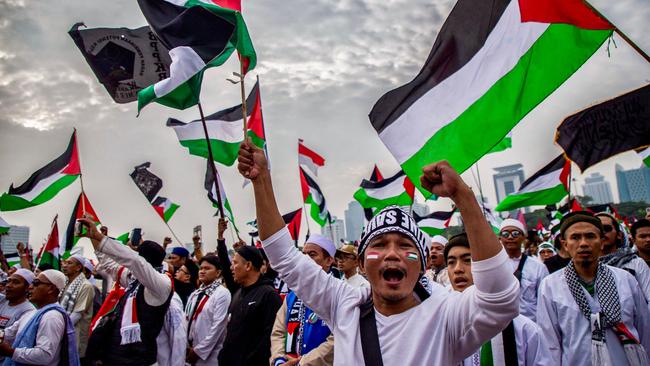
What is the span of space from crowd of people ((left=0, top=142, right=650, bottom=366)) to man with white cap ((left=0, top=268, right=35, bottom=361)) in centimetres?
2

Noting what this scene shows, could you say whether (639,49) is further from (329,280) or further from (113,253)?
(113,253)

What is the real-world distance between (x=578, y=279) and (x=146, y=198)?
9148 millimetres

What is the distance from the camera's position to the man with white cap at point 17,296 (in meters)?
6.22

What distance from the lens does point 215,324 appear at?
239 inches

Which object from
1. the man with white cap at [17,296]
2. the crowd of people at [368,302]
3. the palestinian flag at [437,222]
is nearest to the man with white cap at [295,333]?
the crowd of people at [368,302]

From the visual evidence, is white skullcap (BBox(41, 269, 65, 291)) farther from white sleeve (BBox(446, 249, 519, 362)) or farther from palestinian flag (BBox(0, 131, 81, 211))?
white sleeve (BBox(446, 249, 519, 362))

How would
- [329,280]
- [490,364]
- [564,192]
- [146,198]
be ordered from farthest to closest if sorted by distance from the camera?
[146,198]
[564,192]
[490,364]
[329,280]

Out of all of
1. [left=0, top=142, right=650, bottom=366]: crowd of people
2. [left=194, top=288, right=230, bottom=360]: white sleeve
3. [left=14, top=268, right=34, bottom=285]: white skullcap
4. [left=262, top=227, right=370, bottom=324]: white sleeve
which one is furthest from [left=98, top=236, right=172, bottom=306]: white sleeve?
[left=262, top=227, right=370, bottom=324]: white sleeve

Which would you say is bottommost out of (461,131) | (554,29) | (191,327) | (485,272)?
(191,327)

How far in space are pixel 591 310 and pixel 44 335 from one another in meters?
5.79

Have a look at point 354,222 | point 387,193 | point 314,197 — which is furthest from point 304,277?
point 354,222

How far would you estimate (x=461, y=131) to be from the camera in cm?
357

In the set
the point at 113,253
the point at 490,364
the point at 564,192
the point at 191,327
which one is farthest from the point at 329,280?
the point at 564,192

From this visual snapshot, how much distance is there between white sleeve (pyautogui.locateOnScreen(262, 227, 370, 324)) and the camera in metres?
2.40
